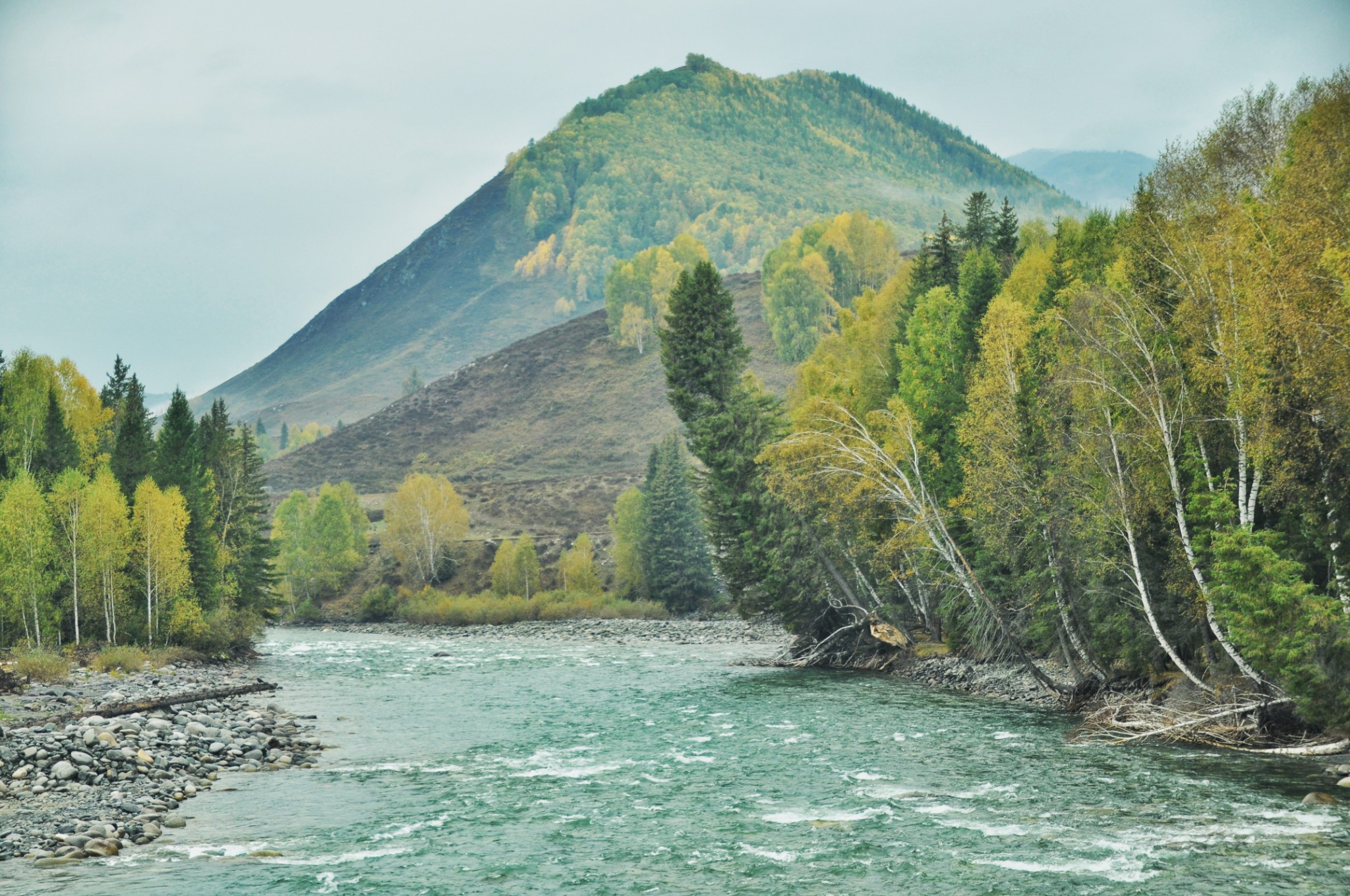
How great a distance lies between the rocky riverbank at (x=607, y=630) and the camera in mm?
67562

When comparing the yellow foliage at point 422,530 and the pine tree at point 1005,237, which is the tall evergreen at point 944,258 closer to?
the pine tree at point 1005,237

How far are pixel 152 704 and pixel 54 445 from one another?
28.3 metres

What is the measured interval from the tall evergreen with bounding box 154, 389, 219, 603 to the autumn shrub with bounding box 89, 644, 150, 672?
8036 mm

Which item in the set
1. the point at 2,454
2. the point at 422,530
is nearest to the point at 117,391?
the point at 2,454

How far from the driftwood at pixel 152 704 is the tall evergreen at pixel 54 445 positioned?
21.5m

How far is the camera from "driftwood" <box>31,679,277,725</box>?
1009 inches

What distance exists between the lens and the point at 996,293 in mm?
40531

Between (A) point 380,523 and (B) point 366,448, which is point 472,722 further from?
(B) point 366,448

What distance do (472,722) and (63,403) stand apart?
3906 cm

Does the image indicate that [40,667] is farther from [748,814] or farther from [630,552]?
[630,552]

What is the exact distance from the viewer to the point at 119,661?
4084 centimetres

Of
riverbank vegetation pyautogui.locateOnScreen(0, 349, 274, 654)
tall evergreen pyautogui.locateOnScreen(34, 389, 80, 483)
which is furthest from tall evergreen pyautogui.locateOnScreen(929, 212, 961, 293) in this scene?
tall evergreen pyautogui.locateOnScreen(34, 389, 80, 483)

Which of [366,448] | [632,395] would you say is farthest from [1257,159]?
[366,448]

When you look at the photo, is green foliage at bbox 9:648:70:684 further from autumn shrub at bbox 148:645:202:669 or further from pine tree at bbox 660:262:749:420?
pine tree at bbox 660:262:749:420
